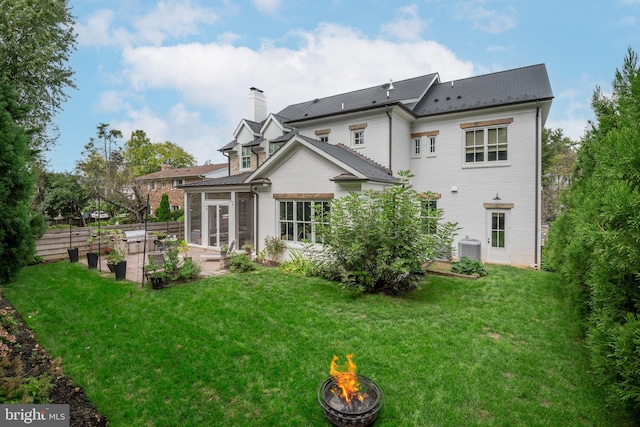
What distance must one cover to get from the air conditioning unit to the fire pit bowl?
9777mm

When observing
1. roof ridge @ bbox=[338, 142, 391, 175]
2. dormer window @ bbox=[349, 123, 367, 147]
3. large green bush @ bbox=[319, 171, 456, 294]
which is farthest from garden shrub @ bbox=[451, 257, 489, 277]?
dormer window @ bbox=[349, 123, 367, 147]

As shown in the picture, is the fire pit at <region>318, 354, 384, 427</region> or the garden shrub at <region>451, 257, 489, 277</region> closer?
the fire pit at <region>318, 354, 384, 427</region>

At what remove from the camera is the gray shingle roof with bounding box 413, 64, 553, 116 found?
1225 cm

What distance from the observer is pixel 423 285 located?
9.14 m

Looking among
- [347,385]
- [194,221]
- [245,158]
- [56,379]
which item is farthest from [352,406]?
[245,158]

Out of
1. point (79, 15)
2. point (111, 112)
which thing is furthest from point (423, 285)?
point (111, 112)

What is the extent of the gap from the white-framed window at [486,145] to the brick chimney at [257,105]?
13.5 m

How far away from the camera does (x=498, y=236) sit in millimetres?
12570

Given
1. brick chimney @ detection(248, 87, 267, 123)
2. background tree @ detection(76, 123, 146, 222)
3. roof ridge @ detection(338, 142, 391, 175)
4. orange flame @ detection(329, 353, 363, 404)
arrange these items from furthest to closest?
background tree @ detection(76, 123, 146, 222), brick chimney @ detection(248, 87, 267, 123), roof ridge @ detection(338, 142, 391, 175), orange flame @ detection(329, 353, 363, 404)

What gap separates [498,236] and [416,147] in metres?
5.38

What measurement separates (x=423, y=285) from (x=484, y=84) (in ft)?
36.7

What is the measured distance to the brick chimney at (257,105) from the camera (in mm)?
20672

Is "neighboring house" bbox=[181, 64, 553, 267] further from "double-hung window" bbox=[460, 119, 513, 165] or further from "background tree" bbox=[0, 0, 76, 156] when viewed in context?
"background tree" bbox=[0, 0, 76, 156]

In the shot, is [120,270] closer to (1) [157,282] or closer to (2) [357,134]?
(1) [157,282]
